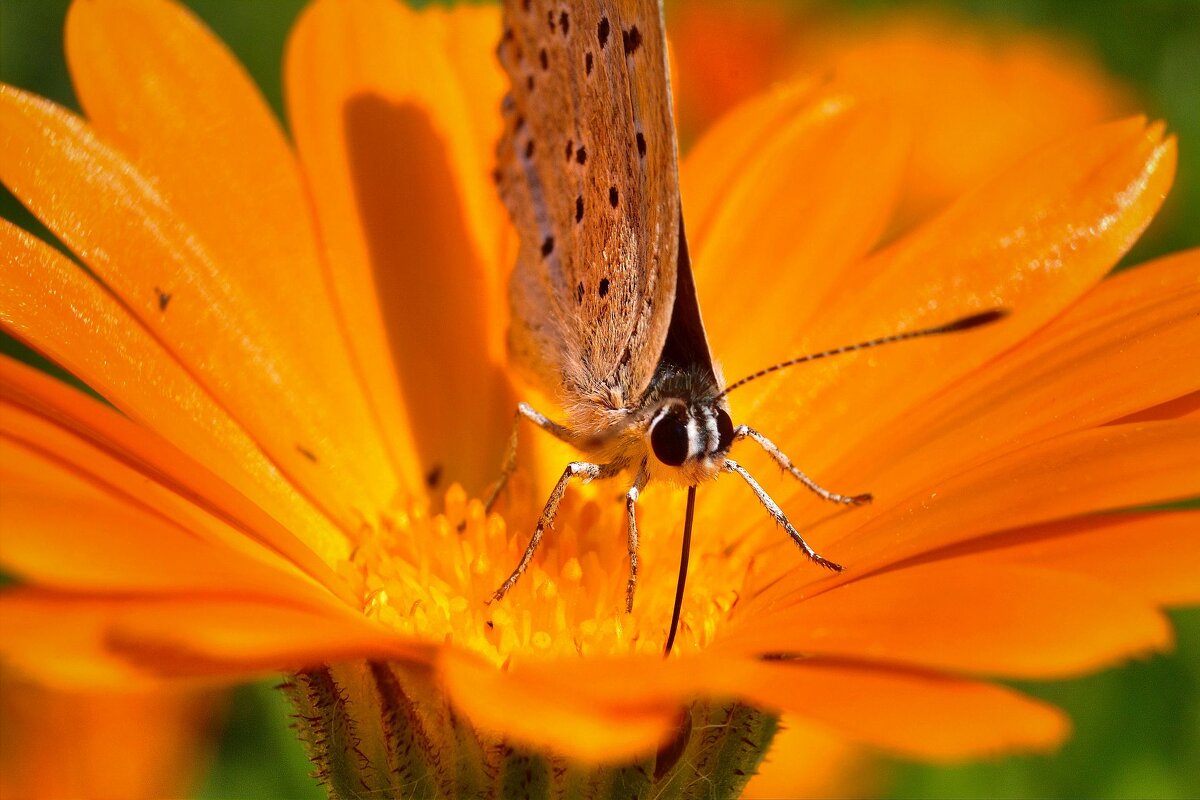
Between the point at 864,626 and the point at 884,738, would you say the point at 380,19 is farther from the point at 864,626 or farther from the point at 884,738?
the point at 884,738

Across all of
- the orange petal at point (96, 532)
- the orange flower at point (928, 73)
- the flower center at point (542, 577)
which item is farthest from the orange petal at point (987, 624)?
the orange flower at point (928, 73)

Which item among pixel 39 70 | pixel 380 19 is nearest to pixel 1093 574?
pixel 380 19

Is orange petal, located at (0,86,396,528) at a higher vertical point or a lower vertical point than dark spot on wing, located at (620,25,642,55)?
lower

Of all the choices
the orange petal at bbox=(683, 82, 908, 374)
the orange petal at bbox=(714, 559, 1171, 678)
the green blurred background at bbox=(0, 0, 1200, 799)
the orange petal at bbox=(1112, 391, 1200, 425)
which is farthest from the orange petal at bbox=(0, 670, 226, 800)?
the orange petal at bbox=(1112, 391, 1200, 425)

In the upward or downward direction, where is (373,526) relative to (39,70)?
downward

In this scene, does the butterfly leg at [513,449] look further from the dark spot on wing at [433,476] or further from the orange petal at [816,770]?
the orange petal at [816,770]

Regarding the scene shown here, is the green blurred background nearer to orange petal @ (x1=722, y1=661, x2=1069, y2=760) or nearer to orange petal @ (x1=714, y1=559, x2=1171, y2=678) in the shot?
orange petal @ (x1=714, y1=559, x2=1171, y2=678)
